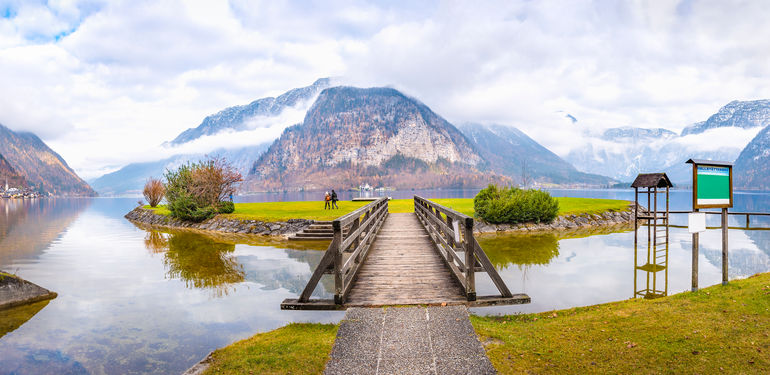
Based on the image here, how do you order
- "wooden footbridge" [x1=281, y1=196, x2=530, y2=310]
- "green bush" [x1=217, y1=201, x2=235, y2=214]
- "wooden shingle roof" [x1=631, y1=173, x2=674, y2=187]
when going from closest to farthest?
"wooden footbridge" [x1=281, y1=196, x2=530, y2=310] < "wooden shingle roof" [x1=631, y1=173, x2=674, y2=187] < "green bush" [x1=217, y1=201, x2=235, y2=214]

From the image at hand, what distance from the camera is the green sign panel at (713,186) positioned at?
868cm

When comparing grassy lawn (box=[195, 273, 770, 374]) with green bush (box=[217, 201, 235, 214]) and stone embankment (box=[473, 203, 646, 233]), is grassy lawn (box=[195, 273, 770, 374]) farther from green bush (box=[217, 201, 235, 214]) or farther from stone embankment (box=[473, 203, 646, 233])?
green bush (box=[217, 201, 235, 214])

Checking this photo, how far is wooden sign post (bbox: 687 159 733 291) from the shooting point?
8.66 metres

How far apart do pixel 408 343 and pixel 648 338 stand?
3881 mm

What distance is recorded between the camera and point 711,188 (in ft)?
29.1

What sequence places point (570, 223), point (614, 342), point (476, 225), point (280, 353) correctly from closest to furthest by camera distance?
1. point (614, 342)
2. point (280, 353)
3. point (476, 225)
4. point (570, 223)

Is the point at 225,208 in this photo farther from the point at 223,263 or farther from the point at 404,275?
the point at 404,275

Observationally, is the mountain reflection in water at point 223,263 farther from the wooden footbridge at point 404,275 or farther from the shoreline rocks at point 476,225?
the wooden footbridge at point 404,275

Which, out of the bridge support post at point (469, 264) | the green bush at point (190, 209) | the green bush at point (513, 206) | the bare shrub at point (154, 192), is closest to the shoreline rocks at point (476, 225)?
the green bush at point (513, 206)

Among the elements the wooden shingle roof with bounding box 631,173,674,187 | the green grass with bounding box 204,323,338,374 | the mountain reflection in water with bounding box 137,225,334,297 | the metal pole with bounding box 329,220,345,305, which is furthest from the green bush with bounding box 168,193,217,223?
the wooden shingle roof with bounding box 631,173,674,187

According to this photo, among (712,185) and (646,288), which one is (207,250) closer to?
(646,288)

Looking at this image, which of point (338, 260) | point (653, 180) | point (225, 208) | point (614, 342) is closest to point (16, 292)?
point (338, 260)

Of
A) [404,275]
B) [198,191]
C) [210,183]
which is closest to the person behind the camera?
[404,275]

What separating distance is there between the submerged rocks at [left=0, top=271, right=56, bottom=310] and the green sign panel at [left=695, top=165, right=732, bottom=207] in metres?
18.4
